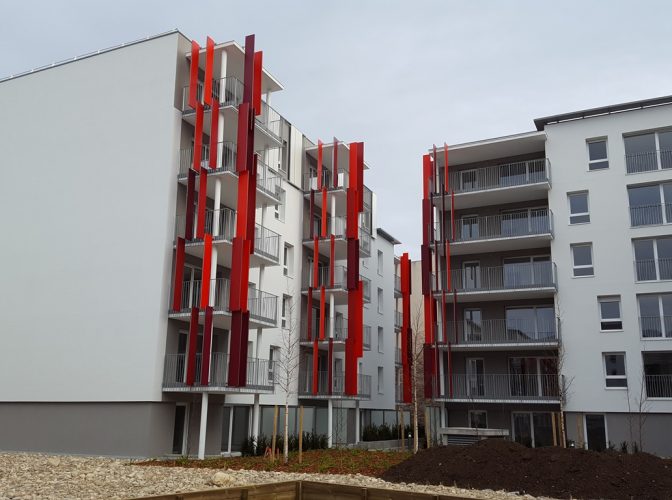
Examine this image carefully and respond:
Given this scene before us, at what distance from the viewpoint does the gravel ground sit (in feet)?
44.6

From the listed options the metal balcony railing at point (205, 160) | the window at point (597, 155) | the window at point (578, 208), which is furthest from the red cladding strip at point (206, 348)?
the window at point (597, 155)

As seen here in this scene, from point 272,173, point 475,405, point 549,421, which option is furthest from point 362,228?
point 549,421

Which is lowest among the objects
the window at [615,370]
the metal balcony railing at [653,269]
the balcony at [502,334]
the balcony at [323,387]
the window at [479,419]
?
the window at [479,419]

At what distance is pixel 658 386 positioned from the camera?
2964cm

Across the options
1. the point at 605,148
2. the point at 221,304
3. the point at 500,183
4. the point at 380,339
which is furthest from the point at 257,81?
the point at 380,339

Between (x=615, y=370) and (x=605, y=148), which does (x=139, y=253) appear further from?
(x=605, y=148)

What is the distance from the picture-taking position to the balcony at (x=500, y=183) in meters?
34.3

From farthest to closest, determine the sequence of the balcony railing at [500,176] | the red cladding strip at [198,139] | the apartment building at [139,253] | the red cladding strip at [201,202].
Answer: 1. the balcony railing at [500,176]
2. the red cladding strip at [198,139]
3. the red cladding strip at [201,202]
4. the apartment building at [139,253]

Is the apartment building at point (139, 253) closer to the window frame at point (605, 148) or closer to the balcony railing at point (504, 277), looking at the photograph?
the balcony railing at point (504, 277)

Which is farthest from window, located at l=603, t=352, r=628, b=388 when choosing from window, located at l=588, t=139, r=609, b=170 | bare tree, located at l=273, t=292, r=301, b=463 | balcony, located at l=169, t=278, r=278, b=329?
balcony, located at l=169, t=278, r=278, b=329

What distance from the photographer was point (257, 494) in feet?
37.1

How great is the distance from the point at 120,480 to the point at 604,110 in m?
28.8

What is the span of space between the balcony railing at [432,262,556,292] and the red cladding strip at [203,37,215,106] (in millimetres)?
16113

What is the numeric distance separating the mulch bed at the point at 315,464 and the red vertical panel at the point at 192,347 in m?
3.05
